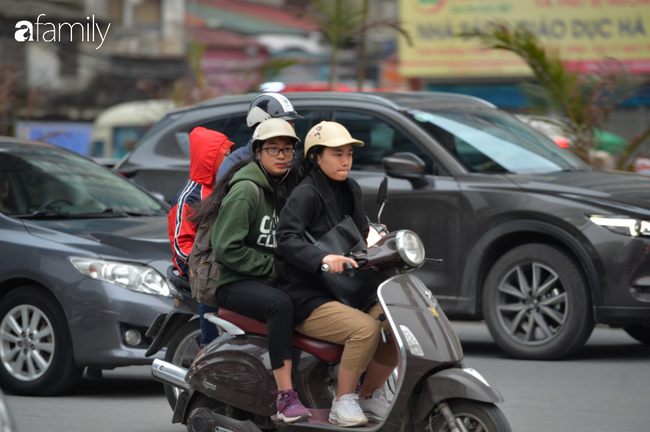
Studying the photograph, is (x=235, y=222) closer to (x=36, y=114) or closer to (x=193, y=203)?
(x=193, y=203)

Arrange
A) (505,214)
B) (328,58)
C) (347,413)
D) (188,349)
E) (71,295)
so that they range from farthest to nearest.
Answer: (328,58), (505,214), (71,295), (188,349), (347,413)

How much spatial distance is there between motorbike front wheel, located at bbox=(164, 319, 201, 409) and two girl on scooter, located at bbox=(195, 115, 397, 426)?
889mm

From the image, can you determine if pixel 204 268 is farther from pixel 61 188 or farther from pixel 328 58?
pixel 328 58

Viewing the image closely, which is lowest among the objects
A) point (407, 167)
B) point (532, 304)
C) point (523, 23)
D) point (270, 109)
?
point (532, 304)

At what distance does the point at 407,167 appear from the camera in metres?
7.20

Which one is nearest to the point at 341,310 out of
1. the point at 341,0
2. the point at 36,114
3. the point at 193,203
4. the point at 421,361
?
the point at 421,361

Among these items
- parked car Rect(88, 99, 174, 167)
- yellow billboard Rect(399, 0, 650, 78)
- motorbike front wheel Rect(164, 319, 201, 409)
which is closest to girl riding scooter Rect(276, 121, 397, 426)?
motorbike front wheel Rect(164, 319, 201, 409)

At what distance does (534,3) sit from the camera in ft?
78.5

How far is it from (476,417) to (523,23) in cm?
2037

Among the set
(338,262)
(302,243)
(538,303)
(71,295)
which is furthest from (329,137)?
(538,303)

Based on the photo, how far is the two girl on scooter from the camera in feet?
13.9

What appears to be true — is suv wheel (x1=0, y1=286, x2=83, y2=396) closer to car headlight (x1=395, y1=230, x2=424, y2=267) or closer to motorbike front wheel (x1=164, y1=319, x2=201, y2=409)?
motorbike front wheel (x1=164, y1=319, x2=201, y2=409)

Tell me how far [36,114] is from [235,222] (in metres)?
29.8

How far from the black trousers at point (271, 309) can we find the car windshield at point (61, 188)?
118 inches
